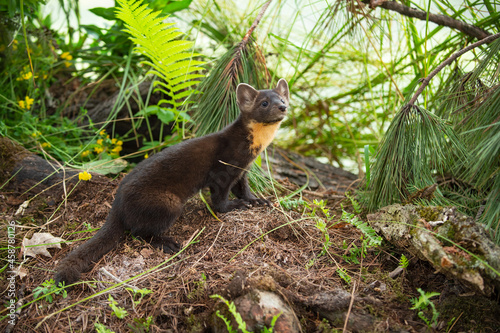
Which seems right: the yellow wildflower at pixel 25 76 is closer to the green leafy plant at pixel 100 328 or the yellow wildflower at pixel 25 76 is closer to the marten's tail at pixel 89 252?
the marten's tail at pixel 89 252

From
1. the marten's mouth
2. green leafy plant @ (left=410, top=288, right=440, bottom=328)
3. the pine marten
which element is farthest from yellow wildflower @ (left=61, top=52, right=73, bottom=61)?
green leafy plant @ (left=410, top=288, right=440, bottom=328)

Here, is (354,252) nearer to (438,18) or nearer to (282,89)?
(282,89)

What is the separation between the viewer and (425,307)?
105 inches

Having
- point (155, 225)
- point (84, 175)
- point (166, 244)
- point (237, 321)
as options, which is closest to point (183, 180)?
point (155, 225)

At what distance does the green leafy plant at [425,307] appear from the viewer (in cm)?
249

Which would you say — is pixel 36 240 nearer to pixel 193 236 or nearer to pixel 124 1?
pixel 193 236

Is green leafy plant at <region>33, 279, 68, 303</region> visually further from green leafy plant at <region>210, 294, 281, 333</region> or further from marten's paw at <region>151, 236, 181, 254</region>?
green leafy plant at <region>210, 294, 281, 333</region>

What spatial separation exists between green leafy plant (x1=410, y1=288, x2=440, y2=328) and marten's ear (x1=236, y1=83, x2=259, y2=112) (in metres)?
2.60

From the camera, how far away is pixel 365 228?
3.26 meters

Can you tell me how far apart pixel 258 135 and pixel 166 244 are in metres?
1.60

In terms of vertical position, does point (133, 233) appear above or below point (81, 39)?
below

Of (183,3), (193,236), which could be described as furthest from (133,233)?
(183,3)

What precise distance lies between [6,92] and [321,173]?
198 inches

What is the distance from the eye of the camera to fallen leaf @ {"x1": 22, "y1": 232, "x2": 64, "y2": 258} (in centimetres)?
349
